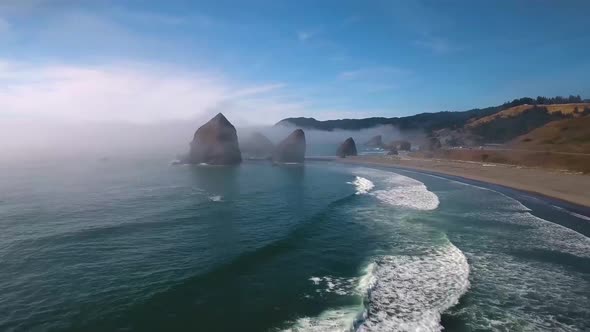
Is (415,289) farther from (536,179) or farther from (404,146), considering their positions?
(404,146)

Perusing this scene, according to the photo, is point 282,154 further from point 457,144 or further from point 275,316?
point 275,316

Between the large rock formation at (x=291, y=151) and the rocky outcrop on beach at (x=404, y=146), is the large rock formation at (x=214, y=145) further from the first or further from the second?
the rocky outcrop on beach at (x=404, y=146)

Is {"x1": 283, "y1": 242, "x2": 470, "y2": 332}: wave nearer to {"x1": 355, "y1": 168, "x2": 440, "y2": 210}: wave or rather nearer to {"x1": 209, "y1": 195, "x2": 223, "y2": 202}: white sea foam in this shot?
{"x1": 355, "y1": 168, "x2": 440, "y2": 210}: wave

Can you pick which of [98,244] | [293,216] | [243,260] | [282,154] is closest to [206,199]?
[293,216]

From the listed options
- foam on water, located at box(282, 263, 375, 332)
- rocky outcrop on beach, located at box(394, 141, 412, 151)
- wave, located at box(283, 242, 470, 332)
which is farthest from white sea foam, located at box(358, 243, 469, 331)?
rocky outcrop on beach, located at box(394, 141, 412, 151)

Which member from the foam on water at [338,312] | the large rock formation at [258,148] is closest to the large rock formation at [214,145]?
the large rock formation at [258,148]

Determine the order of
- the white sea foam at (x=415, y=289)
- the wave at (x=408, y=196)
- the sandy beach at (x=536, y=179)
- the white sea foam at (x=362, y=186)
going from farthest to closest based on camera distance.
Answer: the white sea foam at (x=362, y=186), the sandy beach at (x=536, y=179), the wave at (x=408, y=196), the white sea foam at (x=415, y=289)
